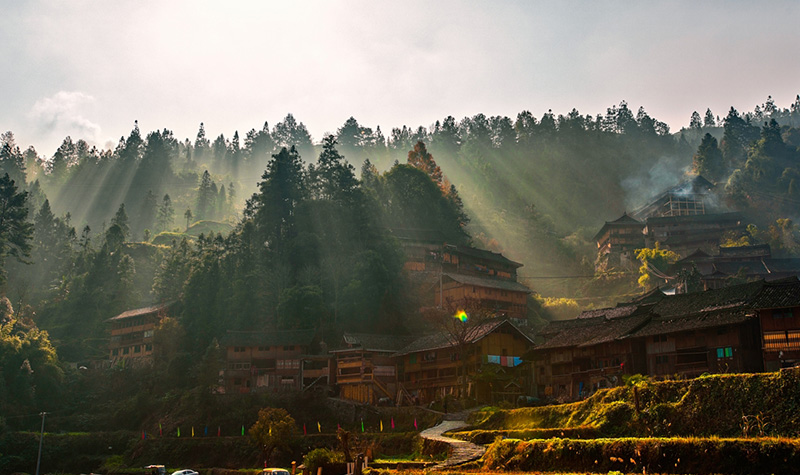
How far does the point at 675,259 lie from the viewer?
252 ft

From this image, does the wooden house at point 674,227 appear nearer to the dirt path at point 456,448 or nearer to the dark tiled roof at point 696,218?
the dark tiled roof at point 696,218

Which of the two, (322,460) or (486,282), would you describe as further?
(486,282)

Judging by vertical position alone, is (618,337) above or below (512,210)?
below

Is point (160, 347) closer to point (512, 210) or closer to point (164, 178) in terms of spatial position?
point (512, 210)

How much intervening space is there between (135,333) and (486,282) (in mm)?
40959

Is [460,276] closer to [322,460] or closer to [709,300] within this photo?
[709,300]

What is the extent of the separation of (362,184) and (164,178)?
291 feet

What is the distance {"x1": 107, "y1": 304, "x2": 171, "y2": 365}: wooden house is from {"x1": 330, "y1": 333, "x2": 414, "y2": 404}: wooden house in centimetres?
2595

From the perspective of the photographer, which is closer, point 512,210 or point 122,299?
point 122,299

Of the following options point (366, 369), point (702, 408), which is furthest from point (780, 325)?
point (366, 369)

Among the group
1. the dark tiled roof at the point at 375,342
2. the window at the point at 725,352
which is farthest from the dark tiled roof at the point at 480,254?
the window at the point at 725,352

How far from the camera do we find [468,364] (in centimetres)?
4931

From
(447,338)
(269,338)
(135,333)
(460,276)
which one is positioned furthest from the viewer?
(135,333)

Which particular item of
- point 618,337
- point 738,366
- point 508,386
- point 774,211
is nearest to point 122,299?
point 508,386
